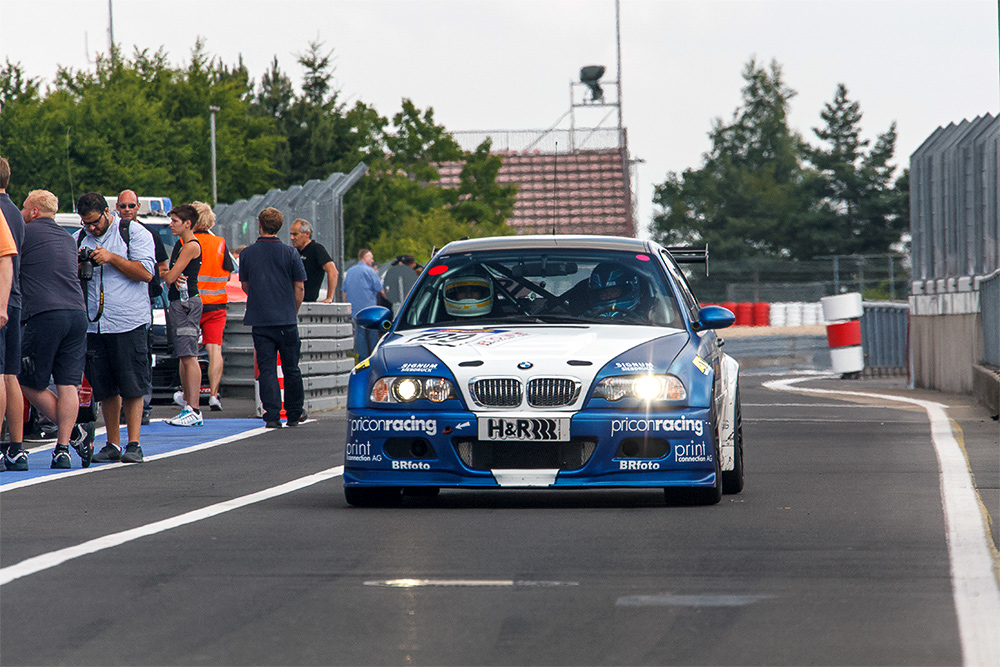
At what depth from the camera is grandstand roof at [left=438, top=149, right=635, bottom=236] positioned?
78438 mm

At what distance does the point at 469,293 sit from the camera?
980 centimetres

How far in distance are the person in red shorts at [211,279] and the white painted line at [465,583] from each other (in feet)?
33.5

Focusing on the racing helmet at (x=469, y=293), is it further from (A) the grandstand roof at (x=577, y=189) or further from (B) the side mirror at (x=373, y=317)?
(A) the grandstand roof at (x=577, y=189)

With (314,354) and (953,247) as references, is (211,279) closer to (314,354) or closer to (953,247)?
(314,354)

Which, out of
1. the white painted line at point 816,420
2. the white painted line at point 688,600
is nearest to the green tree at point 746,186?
the white painted line at point 816,420

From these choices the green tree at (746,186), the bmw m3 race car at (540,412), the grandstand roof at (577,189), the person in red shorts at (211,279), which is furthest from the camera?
the green tree at (746,186)

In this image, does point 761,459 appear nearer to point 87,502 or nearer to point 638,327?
point 638,327

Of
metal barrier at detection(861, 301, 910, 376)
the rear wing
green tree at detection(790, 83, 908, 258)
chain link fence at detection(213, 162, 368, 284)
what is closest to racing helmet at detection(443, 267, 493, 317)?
the rear wing

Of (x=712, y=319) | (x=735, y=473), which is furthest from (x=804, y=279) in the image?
(x=712, y=319)

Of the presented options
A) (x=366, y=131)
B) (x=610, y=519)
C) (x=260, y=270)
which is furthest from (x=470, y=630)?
(x=366, y=131)

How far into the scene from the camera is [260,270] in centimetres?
1548

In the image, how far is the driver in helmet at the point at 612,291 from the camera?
960cm

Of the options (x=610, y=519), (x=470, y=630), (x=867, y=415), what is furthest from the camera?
(x=867, y=415)

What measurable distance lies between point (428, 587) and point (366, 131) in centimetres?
5856
